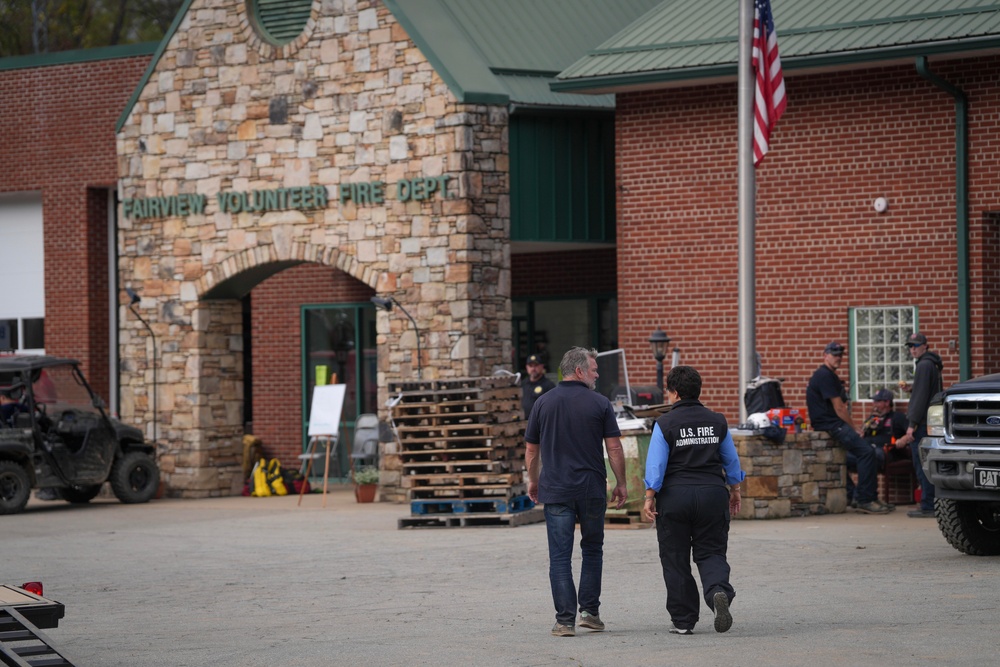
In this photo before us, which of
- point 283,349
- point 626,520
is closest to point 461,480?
point 626,520

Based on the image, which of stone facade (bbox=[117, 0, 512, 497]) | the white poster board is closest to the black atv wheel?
stone facade (bbox=[117, 0, 512, 497])

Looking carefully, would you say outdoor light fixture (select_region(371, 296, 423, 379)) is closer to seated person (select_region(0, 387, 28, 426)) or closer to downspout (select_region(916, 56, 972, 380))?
seated person (select_region(0, 387, 28, 426))

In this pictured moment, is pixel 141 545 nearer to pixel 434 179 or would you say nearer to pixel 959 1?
pixel 434 179

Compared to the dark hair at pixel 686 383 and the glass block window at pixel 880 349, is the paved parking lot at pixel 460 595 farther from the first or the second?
the glass block window at pixel 880 349

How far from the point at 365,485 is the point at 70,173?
917 cm

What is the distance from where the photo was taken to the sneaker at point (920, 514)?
17141mm

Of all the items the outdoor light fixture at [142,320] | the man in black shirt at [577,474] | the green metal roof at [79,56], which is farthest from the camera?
the green metal roof at [79,56]

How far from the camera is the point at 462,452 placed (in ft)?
58.4

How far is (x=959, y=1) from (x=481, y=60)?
6147 millimetres

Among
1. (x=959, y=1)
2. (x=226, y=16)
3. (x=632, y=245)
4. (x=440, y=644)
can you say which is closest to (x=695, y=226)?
(x=632, y=245)

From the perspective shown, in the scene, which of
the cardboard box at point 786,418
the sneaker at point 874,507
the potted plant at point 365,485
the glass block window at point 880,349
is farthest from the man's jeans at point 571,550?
the potted plant at point 365,485

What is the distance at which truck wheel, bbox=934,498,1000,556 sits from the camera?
1330 cm

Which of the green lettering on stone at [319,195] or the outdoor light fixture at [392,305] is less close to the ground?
the green lettering on stone at [319,195]

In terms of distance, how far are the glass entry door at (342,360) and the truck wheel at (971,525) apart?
532 inches
